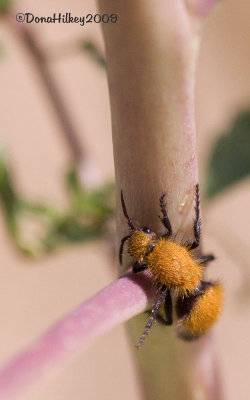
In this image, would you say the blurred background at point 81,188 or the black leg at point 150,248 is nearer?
the black leg at point 150,248

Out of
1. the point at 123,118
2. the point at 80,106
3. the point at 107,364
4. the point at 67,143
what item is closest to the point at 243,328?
the point at 107,364

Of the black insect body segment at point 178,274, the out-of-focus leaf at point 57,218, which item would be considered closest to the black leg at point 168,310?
the black insect body segment at point 178,274

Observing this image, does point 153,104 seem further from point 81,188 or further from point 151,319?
point 81,188

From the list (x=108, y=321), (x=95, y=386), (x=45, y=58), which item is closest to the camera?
(x=108, y=321)

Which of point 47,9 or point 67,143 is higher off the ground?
point 47,9

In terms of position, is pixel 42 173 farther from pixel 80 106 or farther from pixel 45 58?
pixel 45 58

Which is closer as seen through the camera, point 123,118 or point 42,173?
point 123,118

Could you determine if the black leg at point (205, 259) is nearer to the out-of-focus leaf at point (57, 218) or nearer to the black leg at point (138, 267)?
the black leg at point (138, 267)
